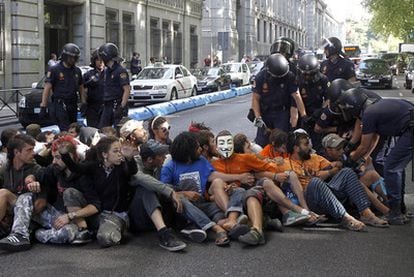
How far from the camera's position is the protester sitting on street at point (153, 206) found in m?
6.02

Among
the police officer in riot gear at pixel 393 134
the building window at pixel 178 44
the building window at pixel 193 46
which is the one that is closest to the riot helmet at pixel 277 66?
the police officer in riot gear at pixel 393 134

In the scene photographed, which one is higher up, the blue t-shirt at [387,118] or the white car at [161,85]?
the white car at [161,85]

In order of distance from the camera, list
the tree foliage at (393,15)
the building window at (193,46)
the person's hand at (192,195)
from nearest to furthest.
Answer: the person's hand at (192,195) < the building window at (193,46) < the tree foliage at (393,15)

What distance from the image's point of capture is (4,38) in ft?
78.3

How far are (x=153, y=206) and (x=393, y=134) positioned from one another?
8.42 ft

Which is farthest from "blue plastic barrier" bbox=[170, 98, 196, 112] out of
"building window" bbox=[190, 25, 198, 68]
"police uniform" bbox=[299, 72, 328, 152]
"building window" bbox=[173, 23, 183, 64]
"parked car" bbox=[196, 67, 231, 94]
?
"building window" bbox=[190, 25, 198, 68]

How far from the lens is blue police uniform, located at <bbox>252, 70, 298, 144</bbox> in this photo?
8648mm

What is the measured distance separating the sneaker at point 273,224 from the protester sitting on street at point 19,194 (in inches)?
87.0

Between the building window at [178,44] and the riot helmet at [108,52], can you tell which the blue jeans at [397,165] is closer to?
the riot helmet at [108,52]

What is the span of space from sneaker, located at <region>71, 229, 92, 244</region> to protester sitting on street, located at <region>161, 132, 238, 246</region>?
948 mm

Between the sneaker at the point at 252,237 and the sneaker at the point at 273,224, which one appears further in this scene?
the sneaker at the point at 273,224

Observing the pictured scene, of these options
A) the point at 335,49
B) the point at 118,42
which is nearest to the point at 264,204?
the point at 335,49

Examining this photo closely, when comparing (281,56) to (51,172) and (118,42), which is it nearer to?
(51,172)

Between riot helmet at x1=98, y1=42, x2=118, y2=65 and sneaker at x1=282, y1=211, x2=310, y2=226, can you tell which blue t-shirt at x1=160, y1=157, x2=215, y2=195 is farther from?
riot helmet at x1=98, y1=42, x2=118, y2=65
